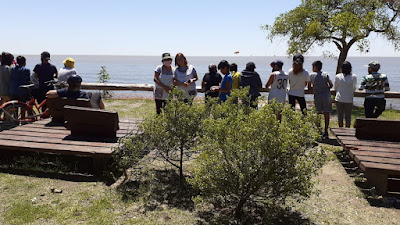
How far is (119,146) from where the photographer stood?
5.52 meters

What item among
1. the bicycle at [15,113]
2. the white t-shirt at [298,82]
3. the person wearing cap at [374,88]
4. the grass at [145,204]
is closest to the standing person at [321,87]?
the white t-shirt at [298,82]

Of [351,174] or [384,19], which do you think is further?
[384,19]

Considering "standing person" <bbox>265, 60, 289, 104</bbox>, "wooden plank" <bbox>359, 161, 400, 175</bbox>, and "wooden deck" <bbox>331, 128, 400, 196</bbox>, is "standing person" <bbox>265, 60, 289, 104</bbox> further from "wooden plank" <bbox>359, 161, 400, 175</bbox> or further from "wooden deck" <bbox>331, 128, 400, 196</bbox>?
"wooden plank" <bbox>359, 161, 400, 175</bbox>

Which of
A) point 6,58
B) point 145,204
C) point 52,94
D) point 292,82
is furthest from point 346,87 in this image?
point 6,58

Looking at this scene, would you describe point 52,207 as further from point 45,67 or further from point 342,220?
point 45,67

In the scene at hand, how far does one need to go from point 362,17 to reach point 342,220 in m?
12.0

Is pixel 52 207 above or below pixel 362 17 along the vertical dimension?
below

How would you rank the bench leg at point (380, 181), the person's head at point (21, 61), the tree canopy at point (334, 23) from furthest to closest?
the tree canopy at point (334, 23) → the person's head at point (21, 61) → the bench leg at point (380, 181)

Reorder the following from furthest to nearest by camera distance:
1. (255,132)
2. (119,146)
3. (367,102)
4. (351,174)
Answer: (367,102)
(351,174)
(119,146)
(255,132)

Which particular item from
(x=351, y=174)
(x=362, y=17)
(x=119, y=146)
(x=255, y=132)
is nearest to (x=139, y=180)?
(x=119, y=146)

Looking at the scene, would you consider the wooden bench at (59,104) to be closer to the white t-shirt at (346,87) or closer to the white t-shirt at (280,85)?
the white t-shirt at (280,85)

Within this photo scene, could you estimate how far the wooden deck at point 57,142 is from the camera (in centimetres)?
547

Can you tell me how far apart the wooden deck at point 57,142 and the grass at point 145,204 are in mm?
447

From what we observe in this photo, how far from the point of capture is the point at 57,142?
5.86 metres
